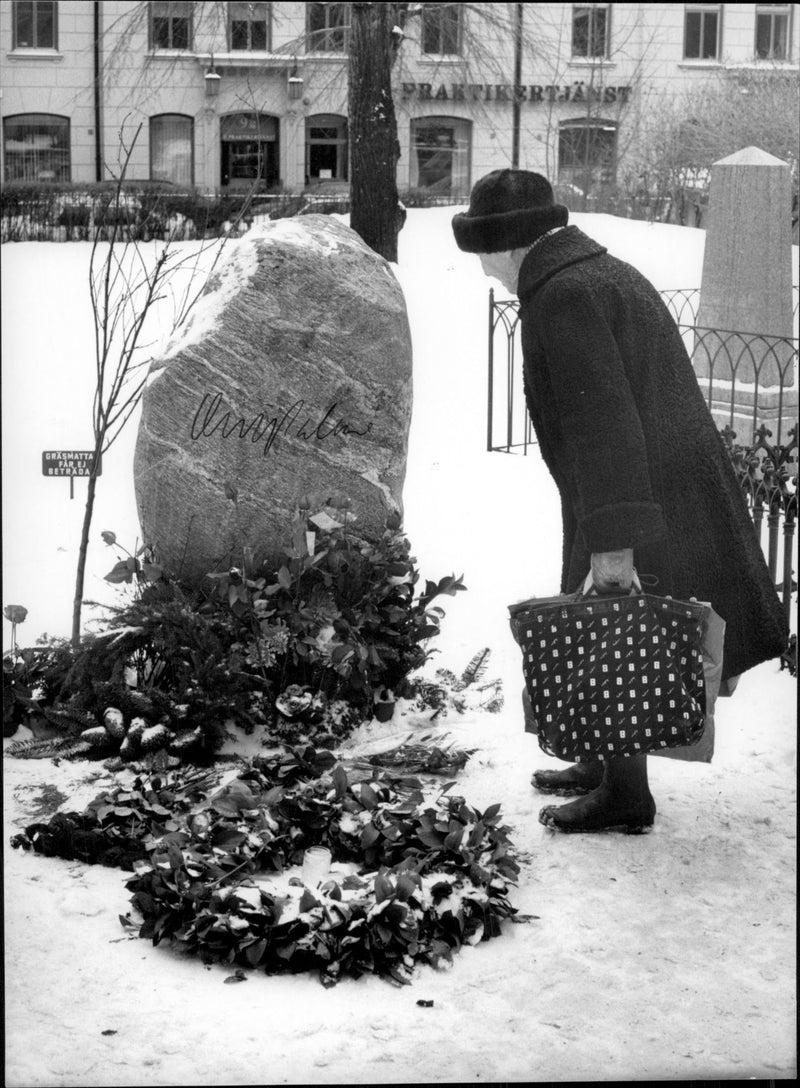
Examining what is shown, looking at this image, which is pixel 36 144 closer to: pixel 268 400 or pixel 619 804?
pixel 268 400

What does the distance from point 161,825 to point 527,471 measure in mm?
3523

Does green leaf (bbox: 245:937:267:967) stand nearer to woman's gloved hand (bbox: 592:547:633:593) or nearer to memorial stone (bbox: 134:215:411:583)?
woman's gloved hand (bbox: 592:547:633:593)

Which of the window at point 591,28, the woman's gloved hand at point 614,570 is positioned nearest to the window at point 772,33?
the window at point 591,28

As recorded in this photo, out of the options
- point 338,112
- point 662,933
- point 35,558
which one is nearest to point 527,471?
point 338,112

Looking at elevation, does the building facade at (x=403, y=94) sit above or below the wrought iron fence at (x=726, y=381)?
above

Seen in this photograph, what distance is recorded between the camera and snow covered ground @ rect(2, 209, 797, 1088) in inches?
101

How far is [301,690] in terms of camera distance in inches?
168

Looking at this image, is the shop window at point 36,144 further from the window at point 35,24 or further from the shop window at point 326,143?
the shop window at point 326,143

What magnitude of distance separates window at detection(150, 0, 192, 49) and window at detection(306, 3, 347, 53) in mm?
892

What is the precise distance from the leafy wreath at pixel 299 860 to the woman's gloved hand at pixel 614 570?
68 cm

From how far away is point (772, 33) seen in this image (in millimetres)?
3717

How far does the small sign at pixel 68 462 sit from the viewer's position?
14.4ft

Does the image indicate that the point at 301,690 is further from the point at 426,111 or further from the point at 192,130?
the point at 426,111

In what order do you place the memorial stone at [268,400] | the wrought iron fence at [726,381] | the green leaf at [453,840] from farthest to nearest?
the wrought iron fence at [726,381], the memorial stone at [268,400], the green leaf at [453,840]
